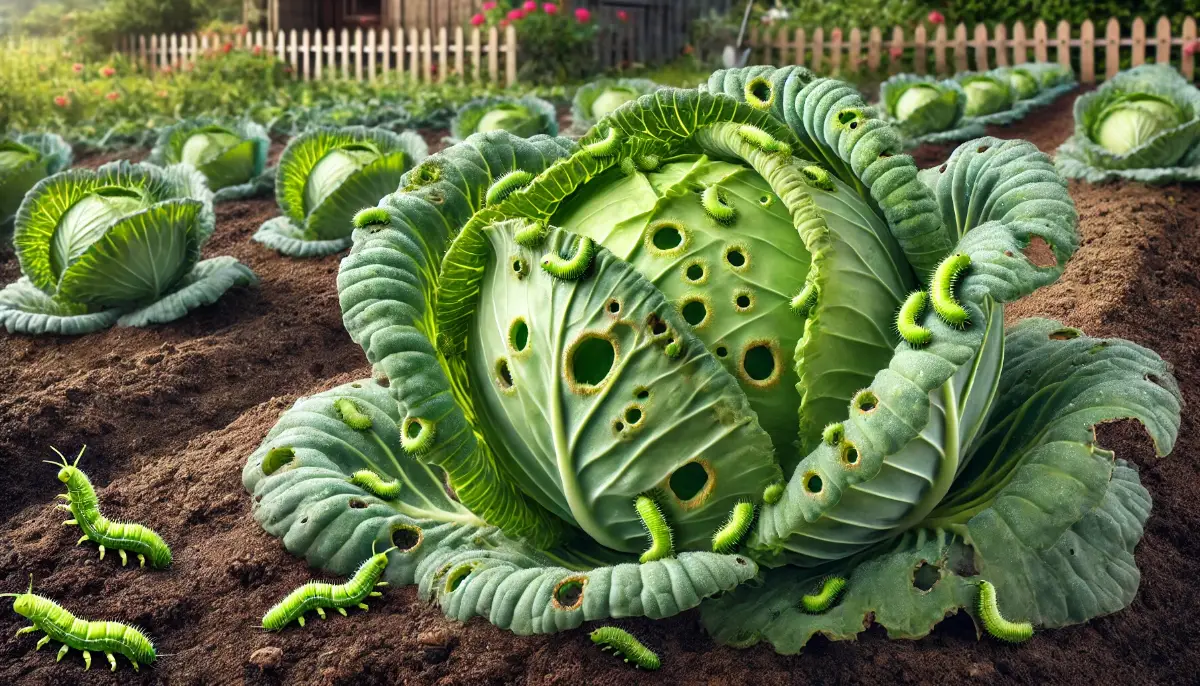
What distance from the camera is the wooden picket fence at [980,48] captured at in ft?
47.8

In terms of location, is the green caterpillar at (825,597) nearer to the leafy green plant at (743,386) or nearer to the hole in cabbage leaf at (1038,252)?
the leafy green plant at (743,386)

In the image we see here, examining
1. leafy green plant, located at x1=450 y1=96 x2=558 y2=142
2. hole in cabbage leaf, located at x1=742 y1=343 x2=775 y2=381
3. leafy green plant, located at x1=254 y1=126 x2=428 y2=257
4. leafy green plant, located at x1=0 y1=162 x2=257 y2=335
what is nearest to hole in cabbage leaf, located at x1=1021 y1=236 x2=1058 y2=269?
hole in cabbage leaf, located at x1=742 y1=343 x2=775 y2=381

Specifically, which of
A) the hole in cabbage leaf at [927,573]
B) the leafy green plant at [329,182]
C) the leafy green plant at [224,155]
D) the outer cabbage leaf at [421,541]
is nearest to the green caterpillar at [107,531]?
the outer cabbage leaf at [421,541]

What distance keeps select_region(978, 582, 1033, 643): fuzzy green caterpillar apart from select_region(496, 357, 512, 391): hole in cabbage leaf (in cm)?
143

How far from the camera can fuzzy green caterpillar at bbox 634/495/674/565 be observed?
2.71 metres

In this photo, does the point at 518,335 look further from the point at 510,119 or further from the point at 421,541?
the point at 510,119

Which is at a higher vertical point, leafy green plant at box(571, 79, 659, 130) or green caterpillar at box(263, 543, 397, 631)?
leafy green plant at box(571, 79, 659, 130)

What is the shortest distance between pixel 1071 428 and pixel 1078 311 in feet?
8.27

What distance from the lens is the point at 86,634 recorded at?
9.98 ft

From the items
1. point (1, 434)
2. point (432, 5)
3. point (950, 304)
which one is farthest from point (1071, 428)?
point (432, 5)

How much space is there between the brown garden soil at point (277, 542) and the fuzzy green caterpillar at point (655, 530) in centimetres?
37

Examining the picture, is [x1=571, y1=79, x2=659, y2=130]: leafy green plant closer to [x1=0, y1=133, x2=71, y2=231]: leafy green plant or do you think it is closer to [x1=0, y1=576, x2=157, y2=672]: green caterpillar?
[x1=0, y1=133, x2=71, y2=231]: leafy green plant

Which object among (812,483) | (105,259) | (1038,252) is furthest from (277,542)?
(1038,252)

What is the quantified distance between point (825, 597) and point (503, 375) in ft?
3.67
